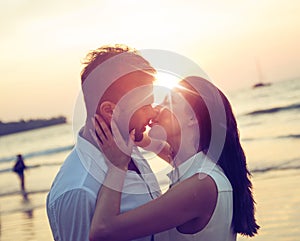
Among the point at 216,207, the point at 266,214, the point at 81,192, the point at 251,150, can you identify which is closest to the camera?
the point at 81,192

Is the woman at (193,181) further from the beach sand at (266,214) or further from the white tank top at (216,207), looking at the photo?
the beach sand at (266,214)

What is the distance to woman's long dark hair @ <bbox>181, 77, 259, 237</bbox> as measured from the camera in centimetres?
335

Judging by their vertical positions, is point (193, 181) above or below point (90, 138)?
below

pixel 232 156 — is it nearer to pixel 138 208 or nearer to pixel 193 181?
pixel 193 181

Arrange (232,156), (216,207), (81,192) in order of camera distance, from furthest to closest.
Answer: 1. (232,156)
2. (216,207)
3. (81,192)

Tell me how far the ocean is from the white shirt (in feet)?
26.2

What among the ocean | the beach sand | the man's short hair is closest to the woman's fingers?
the man's short hair

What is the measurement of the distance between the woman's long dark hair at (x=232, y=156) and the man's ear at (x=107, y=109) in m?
0.45

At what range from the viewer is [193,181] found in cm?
314

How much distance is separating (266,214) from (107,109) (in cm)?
788

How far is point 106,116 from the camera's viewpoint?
3078 mm

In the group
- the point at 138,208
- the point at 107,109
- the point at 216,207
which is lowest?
the point at 216,207

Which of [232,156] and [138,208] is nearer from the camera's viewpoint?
[138,208]

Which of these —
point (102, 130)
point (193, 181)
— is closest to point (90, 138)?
point (102, 130)
